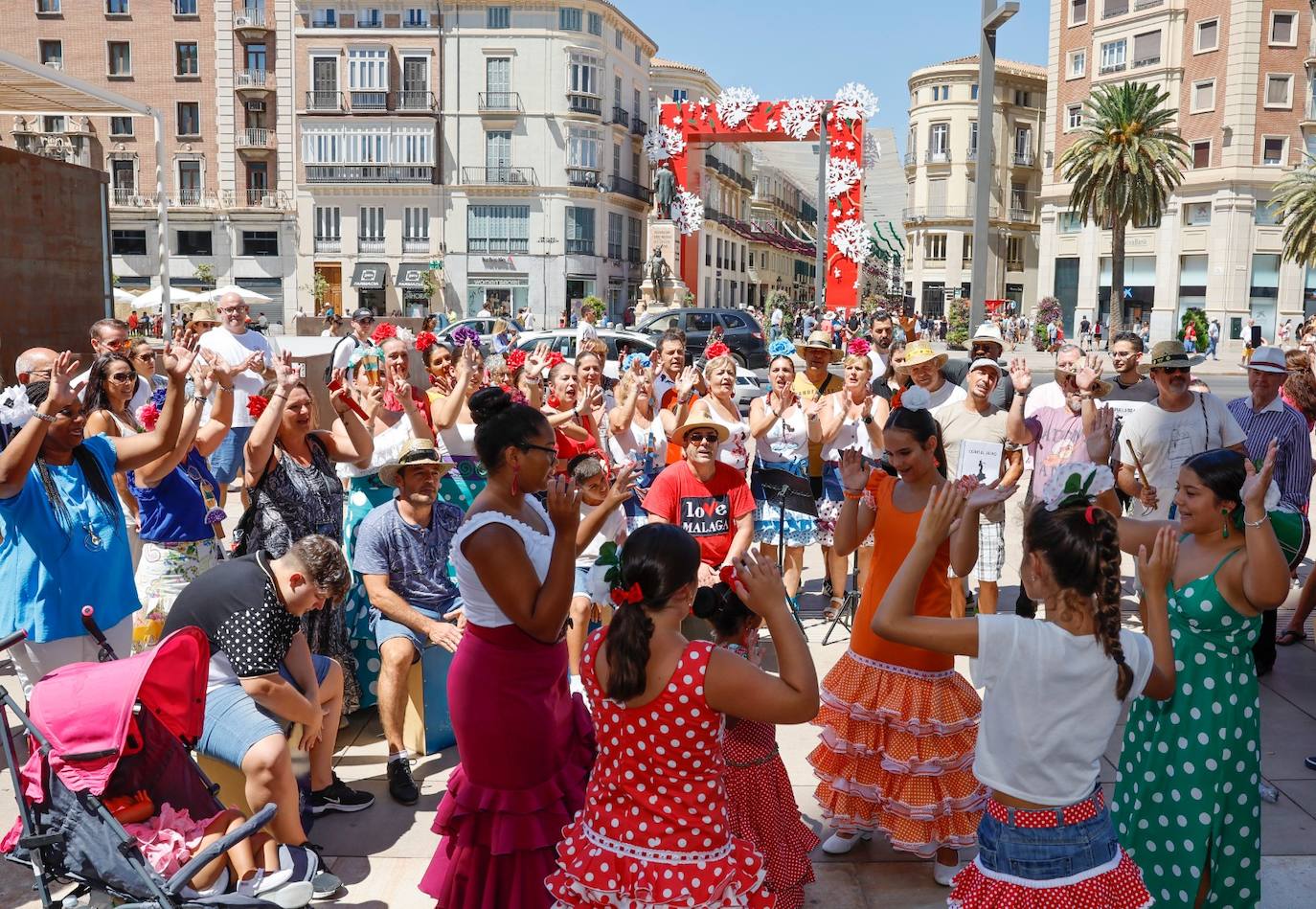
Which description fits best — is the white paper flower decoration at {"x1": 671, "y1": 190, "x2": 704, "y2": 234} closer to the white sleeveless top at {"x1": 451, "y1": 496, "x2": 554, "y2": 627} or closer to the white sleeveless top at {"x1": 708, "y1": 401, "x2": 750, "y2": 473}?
the white sleeveless top at {"x1": 708, "y1": 401, "x2": 750, "y2": 473}

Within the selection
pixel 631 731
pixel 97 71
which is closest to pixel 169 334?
pixel 631 731

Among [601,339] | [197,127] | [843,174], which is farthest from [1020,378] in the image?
[197,127]

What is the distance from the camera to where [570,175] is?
4869cm

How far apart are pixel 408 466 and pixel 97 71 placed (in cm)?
5184

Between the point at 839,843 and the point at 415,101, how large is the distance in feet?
158

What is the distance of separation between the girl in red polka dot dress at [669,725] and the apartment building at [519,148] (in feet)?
149

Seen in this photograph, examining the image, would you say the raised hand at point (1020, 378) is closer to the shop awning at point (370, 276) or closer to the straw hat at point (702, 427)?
the straw hat at point (702, 427)

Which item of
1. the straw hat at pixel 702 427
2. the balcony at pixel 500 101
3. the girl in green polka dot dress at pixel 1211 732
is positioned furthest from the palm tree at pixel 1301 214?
the girl in green polka dot dress at pixel 1211 732

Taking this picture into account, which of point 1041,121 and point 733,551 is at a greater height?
point 1041,121

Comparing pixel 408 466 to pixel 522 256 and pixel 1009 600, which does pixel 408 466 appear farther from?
pixel 522 256

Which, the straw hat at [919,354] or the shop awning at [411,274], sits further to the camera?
the shop awning at [411,274]

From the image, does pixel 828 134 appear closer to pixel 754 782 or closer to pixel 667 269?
pixel 667 269

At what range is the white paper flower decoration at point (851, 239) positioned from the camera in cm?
3353

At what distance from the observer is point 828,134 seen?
112 ft
